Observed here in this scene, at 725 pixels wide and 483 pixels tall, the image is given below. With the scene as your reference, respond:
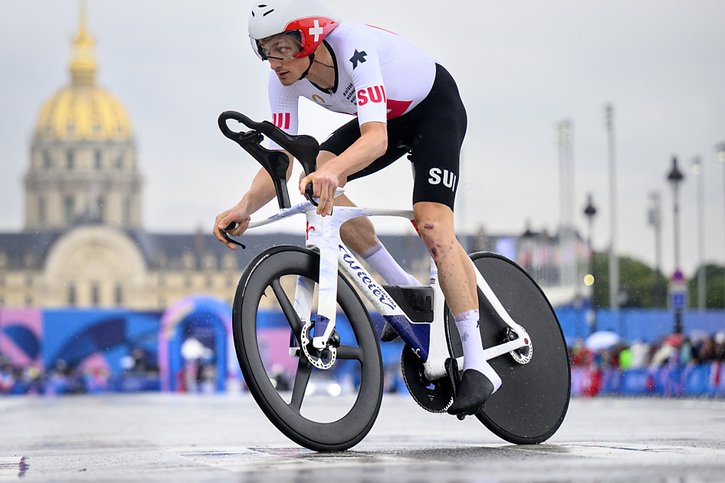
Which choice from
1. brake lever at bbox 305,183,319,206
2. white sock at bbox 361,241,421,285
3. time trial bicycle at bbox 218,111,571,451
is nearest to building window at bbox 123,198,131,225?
time trial bicycle at bbox 218,111,571,451

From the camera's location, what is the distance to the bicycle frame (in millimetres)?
5469

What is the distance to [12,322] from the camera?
9044 cm

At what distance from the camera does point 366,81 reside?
5.47 meters

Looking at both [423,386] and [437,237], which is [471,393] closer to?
[423,386]

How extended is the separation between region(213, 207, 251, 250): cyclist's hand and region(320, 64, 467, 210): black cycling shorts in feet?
1.53

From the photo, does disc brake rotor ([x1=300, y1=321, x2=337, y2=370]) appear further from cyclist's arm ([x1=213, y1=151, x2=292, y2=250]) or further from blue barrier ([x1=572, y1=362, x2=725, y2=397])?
blue barrier ([x1=572, y1=362, x2=725, y2=397])

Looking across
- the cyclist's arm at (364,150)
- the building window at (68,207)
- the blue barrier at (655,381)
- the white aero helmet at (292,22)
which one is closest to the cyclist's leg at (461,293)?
the cyclist's arm at (364,150)

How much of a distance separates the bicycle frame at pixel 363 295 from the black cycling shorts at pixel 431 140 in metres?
0.24

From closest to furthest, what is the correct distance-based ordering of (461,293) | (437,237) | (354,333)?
(354,333) < (437,237) < (461,293)

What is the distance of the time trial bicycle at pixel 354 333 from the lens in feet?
17.4

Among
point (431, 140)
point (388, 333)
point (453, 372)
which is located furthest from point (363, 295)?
point (431, 140)

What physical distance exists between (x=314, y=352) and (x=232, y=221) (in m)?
0.72

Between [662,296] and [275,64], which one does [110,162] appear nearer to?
[662,296]

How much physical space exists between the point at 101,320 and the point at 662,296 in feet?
161
